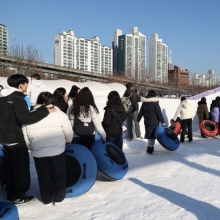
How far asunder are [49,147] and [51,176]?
46 centimetres

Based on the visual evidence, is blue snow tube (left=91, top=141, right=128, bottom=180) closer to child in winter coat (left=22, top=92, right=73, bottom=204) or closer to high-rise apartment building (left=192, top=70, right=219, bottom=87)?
child in winter coat (left=22, top=92, right=73, bottom=204)

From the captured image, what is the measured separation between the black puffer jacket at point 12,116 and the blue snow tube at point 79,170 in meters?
0.86

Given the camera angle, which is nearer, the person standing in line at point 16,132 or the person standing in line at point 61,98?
the person standing in line at point 16,132

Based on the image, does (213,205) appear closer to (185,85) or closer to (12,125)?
(12,125)

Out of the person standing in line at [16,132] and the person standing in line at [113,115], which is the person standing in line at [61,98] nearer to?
the person standing in line at [113,115]

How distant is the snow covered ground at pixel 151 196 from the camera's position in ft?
11.9

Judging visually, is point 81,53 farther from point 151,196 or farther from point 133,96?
point 151,196

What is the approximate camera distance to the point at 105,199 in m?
4.20

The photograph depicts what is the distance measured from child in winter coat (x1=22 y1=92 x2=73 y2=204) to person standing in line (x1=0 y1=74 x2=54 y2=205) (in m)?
0.14

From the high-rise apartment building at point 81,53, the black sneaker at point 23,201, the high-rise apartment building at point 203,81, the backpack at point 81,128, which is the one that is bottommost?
the black sneaker at point 23,201

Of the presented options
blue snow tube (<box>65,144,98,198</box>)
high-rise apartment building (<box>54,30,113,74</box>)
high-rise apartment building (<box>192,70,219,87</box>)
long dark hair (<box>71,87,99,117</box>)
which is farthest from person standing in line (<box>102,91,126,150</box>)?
high-rise apartment building (<box>54,30,113,74</box>)

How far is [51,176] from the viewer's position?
155 inches

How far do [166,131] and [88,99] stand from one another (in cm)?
337

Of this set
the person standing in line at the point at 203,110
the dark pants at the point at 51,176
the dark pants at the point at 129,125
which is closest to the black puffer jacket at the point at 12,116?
the dark pants at the point at 51,176
